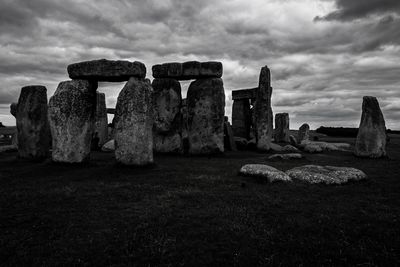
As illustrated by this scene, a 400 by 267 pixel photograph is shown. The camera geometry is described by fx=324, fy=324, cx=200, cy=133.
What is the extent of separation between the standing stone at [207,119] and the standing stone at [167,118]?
0.97 m

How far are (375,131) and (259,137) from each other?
570cm

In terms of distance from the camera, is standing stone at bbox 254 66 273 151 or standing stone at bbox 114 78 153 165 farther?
standing stone at bbox 254 66 273 151

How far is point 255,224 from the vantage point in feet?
16.9

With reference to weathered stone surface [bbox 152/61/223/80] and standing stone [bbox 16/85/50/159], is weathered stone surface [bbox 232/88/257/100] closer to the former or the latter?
weathered stone surface [bbox 152/61/223/80]

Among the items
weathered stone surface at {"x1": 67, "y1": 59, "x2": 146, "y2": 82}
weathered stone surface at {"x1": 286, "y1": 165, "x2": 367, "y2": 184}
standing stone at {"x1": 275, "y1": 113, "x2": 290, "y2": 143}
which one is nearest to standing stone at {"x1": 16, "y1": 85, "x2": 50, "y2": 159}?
weathered stone surface at {"x1": 67, "y1": 59, "x2": 146, "y2": 82}

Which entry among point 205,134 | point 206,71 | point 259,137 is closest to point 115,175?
point 205,134

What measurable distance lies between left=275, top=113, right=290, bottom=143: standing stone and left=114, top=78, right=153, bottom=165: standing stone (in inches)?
752

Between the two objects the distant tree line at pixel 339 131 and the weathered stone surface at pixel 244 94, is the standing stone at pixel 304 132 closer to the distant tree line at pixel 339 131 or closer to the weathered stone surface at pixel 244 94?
the weathered stone surface at pixel 244 94

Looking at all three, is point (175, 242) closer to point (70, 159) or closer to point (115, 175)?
point (115, 175)

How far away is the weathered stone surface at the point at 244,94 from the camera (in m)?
22.4

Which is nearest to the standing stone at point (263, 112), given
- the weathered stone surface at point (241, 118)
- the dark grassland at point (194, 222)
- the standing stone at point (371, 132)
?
the standing stone at point (371, 132)

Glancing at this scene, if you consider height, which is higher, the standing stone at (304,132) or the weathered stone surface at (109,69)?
the weathered stone surface at (109,69)

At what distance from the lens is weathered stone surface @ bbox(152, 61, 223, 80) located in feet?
49.2

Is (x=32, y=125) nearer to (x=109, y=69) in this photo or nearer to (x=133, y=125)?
Result: (x=109, y=69)
